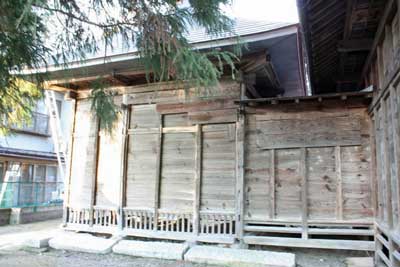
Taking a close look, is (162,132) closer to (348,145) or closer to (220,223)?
(220,223)

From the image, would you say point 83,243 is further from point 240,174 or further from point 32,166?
point 32,166

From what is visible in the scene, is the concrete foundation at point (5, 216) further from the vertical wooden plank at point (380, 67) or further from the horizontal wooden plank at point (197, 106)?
the vertical wooden plank at point (380, 67)

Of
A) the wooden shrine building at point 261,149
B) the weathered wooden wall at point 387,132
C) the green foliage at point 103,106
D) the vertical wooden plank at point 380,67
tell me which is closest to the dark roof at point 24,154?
the wooden shrine building at point 261,149

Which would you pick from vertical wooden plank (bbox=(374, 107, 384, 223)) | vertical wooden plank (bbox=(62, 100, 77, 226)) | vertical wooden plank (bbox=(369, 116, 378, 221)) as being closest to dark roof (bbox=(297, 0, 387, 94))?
vertical wooden plank (bbox=(374, 107, 384, 223))

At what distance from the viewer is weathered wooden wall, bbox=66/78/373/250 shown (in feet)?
18.2

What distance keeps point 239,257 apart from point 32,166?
39.2 feet

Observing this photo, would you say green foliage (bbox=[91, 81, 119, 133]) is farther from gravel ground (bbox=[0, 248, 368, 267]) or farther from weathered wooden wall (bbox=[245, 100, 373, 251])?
weathered wooden wall (bbox=[245, 100, 373, 251])

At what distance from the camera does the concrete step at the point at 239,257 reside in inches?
200

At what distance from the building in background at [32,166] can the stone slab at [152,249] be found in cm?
438

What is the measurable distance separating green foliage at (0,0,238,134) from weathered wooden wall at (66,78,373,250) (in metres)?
1.44

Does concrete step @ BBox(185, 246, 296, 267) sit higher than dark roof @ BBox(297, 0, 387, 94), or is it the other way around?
dark roof @ BBox(297, 0, 387, 94)

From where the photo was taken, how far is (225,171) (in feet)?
20.5

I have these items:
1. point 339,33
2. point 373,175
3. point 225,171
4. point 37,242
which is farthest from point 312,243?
point 37,242

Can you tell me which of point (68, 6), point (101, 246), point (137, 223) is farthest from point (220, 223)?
point (68, 6)
